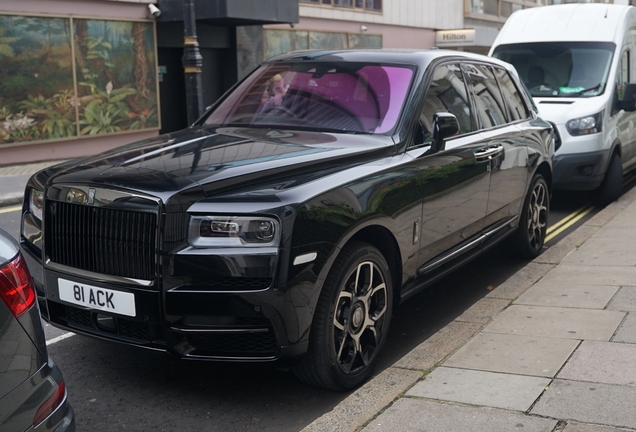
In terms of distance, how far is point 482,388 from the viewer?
404cm

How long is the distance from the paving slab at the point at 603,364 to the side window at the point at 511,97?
2700 mm

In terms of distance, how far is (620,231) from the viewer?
8.27m

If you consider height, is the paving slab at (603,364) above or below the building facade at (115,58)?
below

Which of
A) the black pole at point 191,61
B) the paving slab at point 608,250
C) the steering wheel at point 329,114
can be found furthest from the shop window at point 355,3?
the steering wheel at point 329,114

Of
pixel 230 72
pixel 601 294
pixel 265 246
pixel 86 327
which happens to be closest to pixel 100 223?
pixel 86 327

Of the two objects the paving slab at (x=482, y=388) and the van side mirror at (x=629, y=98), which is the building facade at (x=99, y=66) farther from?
the paving slab at (x=482, y=388)

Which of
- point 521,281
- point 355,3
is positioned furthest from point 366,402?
point 355,3

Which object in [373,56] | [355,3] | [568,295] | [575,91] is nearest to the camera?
[373,56]

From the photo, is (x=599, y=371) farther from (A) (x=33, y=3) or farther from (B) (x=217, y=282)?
(A) (x=33, y=3)

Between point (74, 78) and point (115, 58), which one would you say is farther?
point (115, 58)

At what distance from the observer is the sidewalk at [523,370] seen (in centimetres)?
364

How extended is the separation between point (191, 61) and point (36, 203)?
32.7 feet

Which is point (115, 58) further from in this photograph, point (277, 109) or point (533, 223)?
point (277, 109)

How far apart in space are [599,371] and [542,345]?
54 cm
